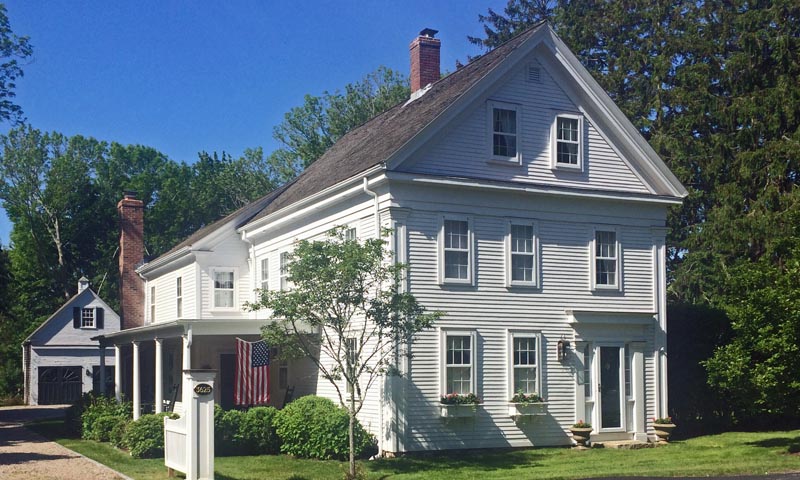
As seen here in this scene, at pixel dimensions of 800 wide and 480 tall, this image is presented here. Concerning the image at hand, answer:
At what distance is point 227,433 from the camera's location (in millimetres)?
21531

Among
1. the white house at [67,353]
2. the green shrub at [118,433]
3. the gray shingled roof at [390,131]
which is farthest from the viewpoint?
the white house at [67,353]

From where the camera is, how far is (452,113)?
2225cm

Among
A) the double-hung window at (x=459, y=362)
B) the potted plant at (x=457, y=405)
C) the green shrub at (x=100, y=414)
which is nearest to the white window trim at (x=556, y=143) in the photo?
the double-hung window at (x=459, y=362)

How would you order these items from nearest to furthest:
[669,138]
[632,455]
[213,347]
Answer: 1. [632,455]
2. [213,347]
3. [669,138]

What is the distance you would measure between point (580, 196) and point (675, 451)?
21.7 ft

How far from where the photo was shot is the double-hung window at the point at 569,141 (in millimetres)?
24203

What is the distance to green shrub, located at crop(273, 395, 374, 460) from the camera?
2064 centimetres

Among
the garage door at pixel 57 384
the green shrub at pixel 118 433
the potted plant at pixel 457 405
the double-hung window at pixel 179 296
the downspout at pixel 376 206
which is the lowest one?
the garage door at pixel 57 384

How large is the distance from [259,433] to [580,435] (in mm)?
7744

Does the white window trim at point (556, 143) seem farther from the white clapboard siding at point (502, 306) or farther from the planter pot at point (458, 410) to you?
the planter pot at point (458, 410)

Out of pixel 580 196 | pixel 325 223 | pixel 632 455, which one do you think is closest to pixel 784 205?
pixel 580 196

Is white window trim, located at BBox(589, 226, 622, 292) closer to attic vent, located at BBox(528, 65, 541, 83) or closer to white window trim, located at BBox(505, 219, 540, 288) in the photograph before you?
white window trim, located at BBox(505, 219, 540, 288)

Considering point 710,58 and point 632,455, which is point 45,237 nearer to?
point 710,58

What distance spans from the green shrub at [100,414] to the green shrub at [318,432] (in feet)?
21.8
